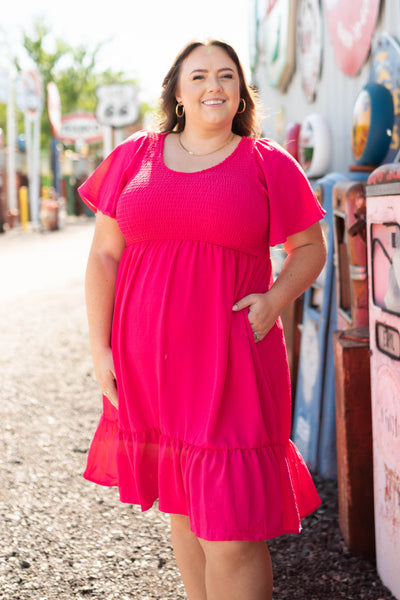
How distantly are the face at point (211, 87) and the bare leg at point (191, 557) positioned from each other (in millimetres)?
1130

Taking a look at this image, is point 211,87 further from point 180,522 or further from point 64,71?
point 64,71

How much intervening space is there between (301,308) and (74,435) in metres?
1.51

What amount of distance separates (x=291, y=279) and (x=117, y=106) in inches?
737

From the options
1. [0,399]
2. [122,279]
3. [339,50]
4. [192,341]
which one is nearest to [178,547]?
[192,341]

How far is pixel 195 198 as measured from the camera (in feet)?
6.25

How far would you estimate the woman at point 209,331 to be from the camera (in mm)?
1852

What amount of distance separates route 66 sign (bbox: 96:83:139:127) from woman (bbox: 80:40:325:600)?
692 inches

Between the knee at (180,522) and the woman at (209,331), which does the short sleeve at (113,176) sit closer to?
the woman at (209,331)

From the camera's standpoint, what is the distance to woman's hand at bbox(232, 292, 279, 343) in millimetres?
1926

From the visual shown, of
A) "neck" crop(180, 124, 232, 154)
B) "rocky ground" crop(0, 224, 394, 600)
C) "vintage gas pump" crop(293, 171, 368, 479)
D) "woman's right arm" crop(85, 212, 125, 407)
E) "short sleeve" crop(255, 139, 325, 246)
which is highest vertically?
"neck" crop(180, 124, 232, 154)

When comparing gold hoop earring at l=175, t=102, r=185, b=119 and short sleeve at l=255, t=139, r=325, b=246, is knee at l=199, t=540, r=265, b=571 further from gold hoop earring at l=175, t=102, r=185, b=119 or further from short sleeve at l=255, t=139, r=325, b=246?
gold hoop earring at l=175, t=102, r=185, b=119

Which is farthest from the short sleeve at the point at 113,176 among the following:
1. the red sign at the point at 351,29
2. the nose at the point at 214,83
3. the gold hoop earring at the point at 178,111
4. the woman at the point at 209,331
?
the red sign at the point at 351,29

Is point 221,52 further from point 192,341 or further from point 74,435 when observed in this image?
point 74,435

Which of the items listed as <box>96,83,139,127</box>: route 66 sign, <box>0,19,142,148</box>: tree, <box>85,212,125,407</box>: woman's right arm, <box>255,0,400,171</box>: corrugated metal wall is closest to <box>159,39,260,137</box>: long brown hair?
<box>85,212,125,407</box>: woman's right arm
